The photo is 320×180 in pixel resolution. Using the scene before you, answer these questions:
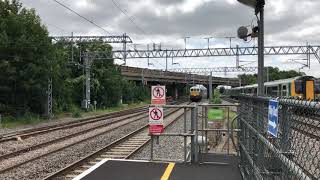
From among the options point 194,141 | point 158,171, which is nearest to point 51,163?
point 194,141

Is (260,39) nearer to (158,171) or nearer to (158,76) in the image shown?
(158,171)

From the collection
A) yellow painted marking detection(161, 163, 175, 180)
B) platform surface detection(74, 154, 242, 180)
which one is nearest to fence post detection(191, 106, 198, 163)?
platform surface detection(74, 154, 242, 180)

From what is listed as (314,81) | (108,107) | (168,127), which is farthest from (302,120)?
(108,107)

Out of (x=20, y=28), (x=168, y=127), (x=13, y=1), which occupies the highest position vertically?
(x=13, y=1)

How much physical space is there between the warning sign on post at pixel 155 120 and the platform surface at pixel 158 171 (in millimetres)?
791

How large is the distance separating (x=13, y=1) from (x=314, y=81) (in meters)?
24.2

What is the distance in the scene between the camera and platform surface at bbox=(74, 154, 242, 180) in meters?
9.56

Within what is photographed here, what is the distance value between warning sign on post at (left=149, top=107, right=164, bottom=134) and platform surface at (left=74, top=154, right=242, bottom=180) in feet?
2.60

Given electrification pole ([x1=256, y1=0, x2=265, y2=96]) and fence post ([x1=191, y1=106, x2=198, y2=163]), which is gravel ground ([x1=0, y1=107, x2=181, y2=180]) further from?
electrification pole ([x1=256, y1=0, x2=265, y2=96])

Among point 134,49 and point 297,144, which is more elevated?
point 134,49

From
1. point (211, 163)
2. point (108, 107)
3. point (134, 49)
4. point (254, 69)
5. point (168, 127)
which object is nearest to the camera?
point (211, 163)

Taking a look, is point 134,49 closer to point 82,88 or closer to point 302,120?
point 82,88

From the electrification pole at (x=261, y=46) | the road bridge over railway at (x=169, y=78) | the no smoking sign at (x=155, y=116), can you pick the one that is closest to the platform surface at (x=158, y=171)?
the no smoking sign at (x=155, y=116)

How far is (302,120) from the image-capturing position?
3799 mm
